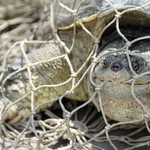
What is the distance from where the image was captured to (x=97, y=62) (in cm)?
120

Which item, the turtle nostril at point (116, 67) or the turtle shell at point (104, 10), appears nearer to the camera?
the turtle nostril at point (116, 67)

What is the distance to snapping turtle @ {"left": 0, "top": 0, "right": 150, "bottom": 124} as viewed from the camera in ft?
3.59

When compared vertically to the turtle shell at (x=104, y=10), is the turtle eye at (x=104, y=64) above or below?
below

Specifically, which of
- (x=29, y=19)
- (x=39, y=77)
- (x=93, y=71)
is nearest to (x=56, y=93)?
(x=39, y=77)

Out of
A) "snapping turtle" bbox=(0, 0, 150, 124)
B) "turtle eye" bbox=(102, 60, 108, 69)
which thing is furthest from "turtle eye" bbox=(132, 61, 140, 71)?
"turtle eye" bbox=(102, 60, 108, 69)

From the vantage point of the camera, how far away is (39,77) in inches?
60.4

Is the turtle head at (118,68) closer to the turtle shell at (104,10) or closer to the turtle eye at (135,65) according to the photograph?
the turtle eye at (135,65)

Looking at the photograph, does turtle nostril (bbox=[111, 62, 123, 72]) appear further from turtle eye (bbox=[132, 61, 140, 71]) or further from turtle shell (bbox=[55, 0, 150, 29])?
turtle shell (bbox=[55, 0, 150, 29])

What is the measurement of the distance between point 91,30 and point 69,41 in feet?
0.62

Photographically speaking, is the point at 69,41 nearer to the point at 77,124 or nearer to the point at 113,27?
the point at 113,27

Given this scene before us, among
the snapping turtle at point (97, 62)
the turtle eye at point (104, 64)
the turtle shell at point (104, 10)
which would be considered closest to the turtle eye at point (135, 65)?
the snapping turtle at point (97, 62)

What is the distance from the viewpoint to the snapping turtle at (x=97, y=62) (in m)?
1.09

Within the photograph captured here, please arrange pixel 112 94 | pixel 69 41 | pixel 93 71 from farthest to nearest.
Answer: pixel 69 41, pixel 93 71, pixel 112 94

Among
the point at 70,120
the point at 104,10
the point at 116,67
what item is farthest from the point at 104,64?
the point at 70,120
